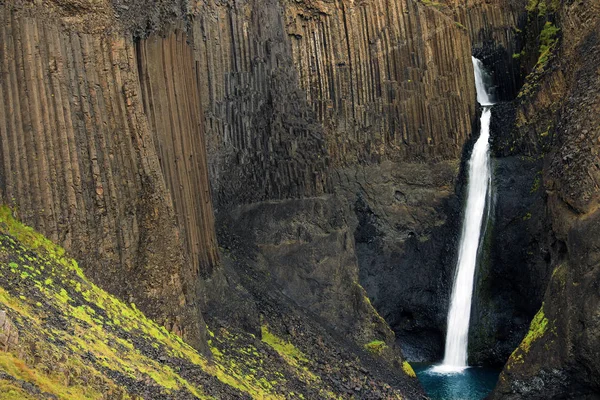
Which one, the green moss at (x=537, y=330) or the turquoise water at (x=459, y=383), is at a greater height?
the green moss at (x=537, y=330)

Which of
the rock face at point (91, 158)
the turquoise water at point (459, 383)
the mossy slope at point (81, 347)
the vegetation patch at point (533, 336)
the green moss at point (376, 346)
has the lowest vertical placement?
the turquoise water at point (459, 383)

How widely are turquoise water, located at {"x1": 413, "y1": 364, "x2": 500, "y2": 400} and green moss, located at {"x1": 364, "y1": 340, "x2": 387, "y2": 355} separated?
239 centimetres

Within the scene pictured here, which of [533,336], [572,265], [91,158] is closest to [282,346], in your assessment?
[533,336]

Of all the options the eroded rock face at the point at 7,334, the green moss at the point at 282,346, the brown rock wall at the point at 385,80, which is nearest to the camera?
the eroded rock face at the point at 7,334

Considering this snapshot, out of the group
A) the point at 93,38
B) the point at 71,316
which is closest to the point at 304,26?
the point at 93,38

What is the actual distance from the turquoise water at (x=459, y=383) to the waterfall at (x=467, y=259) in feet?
3.02

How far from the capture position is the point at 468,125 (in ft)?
121

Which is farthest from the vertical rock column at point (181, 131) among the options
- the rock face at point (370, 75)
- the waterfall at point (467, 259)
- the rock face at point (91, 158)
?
the waterfall at point (467, 259)

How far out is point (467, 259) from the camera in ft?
112

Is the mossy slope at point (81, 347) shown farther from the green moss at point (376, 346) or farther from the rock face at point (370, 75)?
the rock face at point (370, 75)

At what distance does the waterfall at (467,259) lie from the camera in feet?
110

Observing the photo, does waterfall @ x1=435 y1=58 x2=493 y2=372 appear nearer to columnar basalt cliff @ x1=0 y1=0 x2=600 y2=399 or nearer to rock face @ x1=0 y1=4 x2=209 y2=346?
columnar basalt cliff @ x1=0 y1=0 x2=600 y2=399

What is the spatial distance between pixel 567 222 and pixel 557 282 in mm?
1991

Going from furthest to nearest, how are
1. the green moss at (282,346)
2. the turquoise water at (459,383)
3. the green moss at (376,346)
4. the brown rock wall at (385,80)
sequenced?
the brown rock wall at (385,80)
the green moss at (376,346)
the turquoise water at (459,383)
the green moss at (282,346)
